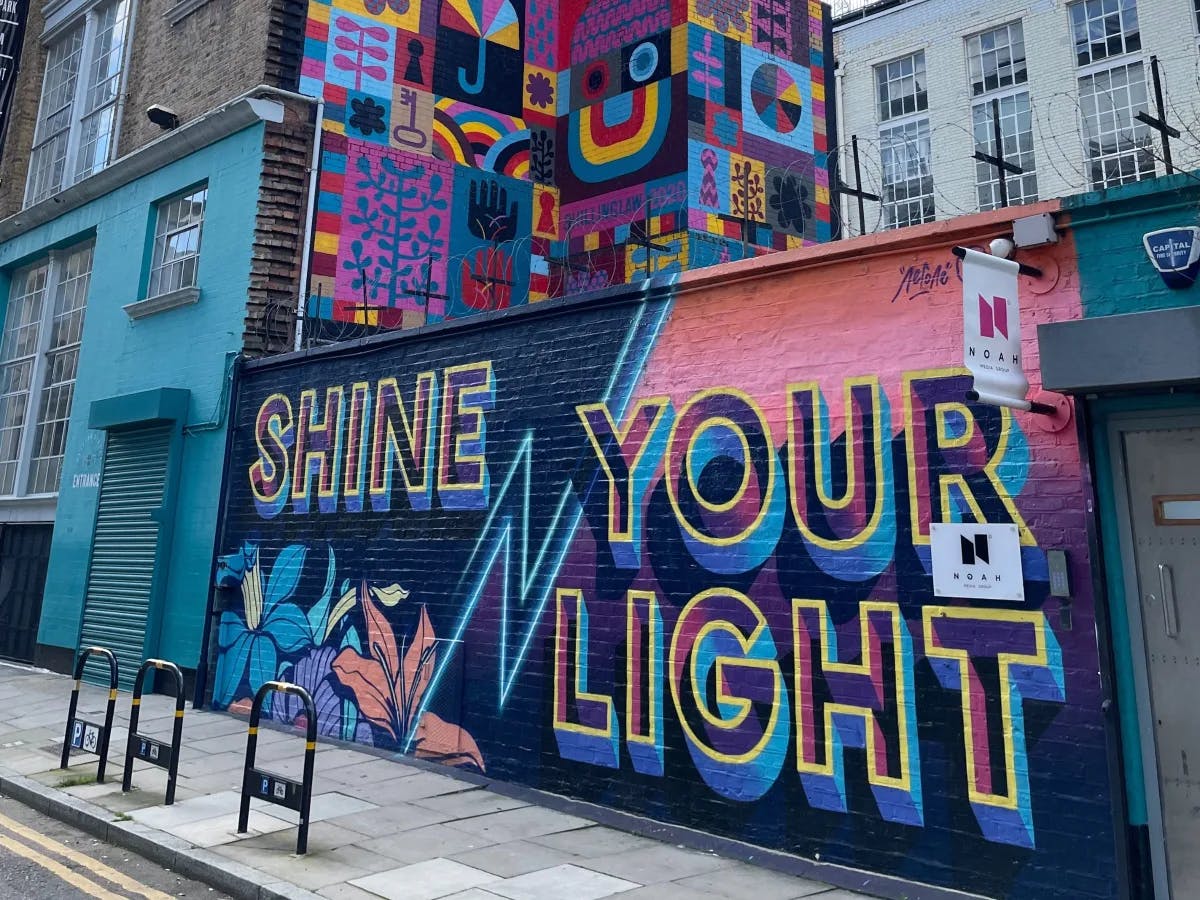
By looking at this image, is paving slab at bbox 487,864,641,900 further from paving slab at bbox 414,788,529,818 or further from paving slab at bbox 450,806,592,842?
paving slab at bbox 414,788,529,818

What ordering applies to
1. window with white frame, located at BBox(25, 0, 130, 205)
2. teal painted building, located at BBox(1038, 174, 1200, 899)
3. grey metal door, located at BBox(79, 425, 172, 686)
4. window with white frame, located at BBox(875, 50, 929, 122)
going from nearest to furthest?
teal painted building, located at BBox(1038, 174, 1200, 899), grey metal door, located at BBox(79, 425, 172, 686), window with white frame, located at BBox(25, 0, 130, 205), window with white frame, located at BBox(875, 50, 929, 122)

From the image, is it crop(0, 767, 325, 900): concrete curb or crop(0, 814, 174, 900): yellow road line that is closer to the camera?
crop(0, 767, 325, 900): concrete curb

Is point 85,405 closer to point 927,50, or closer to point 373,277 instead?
point 373,277

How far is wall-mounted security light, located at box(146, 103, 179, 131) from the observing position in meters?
14.7

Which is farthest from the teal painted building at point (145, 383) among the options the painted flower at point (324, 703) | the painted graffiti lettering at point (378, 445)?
the painted flower at point (324, 703)

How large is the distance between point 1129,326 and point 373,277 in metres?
11.0

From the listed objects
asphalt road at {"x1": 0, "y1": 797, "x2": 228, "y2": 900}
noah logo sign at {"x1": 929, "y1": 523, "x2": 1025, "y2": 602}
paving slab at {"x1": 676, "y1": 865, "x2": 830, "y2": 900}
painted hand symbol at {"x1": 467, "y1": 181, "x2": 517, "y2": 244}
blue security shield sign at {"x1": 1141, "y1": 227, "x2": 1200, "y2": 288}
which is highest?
painted hand symbol at {"x1": 467, "y1": 181, "x2": 517, "y2": 244}

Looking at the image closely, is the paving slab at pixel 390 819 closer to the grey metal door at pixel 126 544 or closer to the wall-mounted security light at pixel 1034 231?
the wall-mounted security light at pixel 1034 231

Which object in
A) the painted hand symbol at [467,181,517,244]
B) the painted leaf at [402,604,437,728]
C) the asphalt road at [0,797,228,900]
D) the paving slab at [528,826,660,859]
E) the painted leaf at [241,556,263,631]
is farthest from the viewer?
the painted hand symbol at [467,181,517,244]

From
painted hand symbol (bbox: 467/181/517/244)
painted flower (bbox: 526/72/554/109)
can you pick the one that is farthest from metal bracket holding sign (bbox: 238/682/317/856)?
painted flower (bbox: 526/72/554/109)

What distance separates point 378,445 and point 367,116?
649cm

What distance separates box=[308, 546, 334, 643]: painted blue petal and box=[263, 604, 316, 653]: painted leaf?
0.32ft

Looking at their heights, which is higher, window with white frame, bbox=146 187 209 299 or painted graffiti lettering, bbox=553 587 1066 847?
window with white frame, bbox=146 187 209 299

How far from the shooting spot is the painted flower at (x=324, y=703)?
10.0 metres
